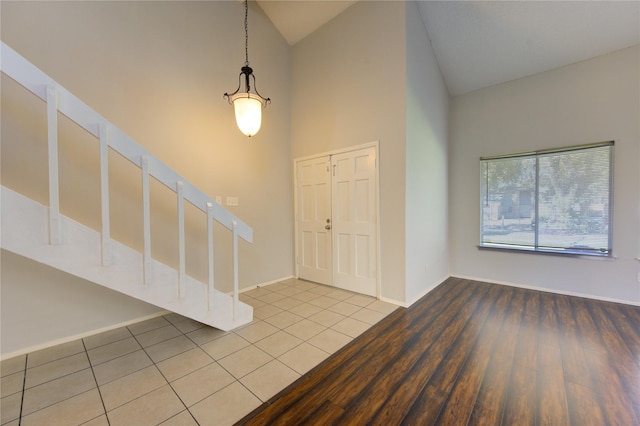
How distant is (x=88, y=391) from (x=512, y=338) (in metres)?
→ 3.66

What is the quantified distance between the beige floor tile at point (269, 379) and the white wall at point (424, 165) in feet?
6.34

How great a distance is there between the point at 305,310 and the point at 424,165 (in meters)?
2.69

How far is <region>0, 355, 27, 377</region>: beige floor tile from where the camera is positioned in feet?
6.38

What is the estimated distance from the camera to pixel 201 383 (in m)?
1.81

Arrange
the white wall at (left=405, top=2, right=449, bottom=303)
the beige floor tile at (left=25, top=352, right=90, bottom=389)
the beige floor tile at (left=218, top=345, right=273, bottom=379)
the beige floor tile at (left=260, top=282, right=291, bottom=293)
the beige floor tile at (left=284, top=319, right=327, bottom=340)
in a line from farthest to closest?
the beige floor tile at (left=260, top=282, right=291, bottom=293)
the white wall at (left=405, top=2, right=449, bottom=303)
the beige floor tile at (left=284, top=319, right=327, bottom=340)
the beige floor tile at (left=218, top=345, right=273, bottom=379)
the beige floor tile at (left=25, top=352, right=90, bottom=389)

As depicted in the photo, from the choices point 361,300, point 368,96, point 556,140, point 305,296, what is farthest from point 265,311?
point 556,140

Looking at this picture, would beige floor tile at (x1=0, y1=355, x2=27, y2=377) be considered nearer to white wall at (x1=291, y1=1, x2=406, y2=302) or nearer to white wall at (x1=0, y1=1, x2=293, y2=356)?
white wall at (x1=0, y1=1, x2=293, y2=356)

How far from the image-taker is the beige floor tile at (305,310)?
2984mm

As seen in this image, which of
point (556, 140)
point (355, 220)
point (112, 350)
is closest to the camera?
point (112, 350)

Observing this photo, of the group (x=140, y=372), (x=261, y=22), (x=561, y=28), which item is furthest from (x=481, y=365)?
(x=261, y=22)

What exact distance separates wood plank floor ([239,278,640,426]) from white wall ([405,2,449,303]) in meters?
0.85

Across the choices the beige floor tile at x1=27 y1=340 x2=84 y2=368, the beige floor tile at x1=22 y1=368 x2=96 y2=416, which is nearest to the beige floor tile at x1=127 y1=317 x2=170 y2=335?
the beige floor tile at x1=27 y1=340 x2=84 y2=368

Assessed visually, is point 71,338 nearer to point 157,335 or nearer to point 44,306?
point 44,306

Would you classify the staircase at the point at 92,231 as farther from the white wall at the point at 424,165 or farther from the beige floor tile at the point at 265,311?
the white wall at the point at 424,165
